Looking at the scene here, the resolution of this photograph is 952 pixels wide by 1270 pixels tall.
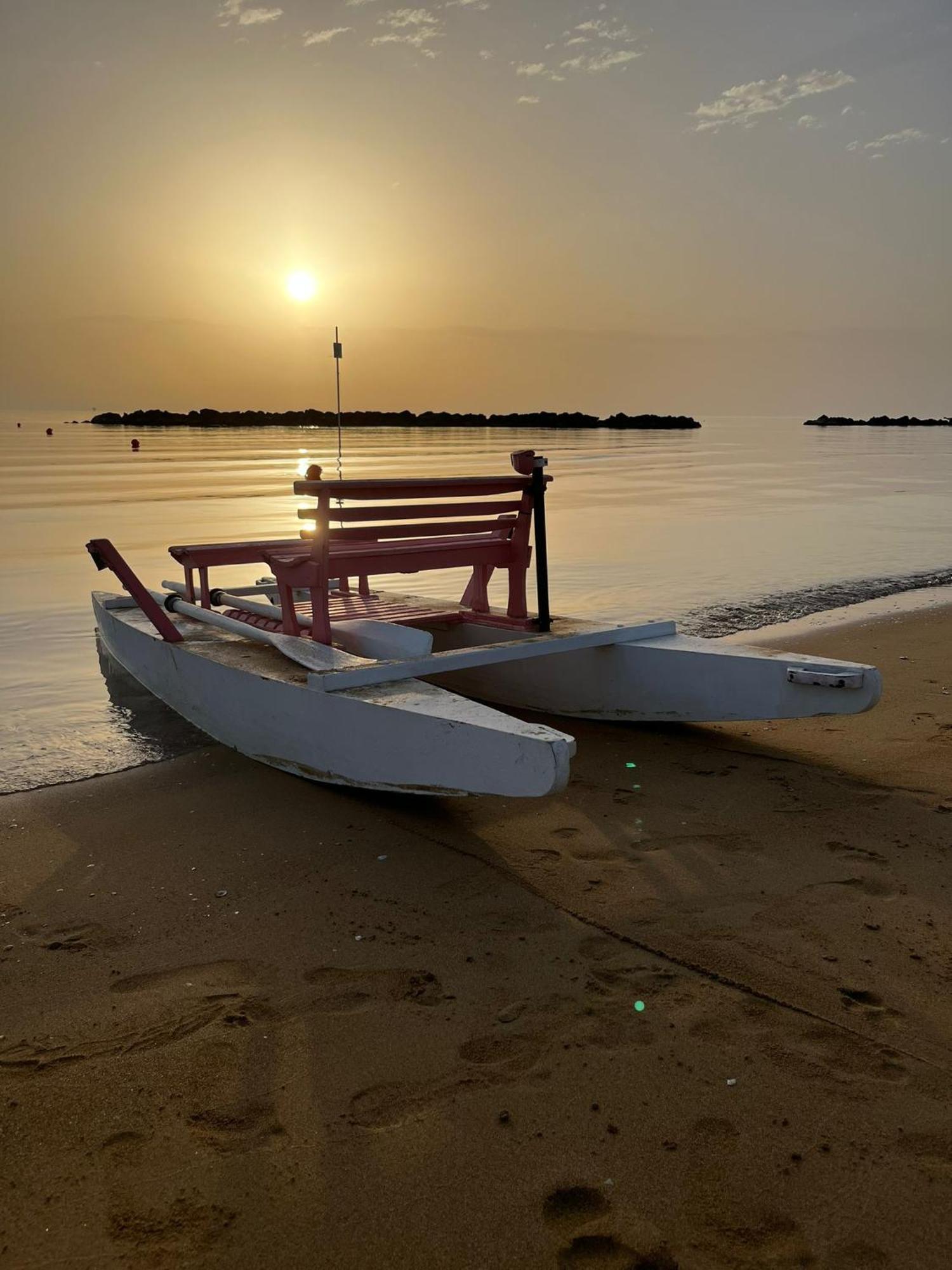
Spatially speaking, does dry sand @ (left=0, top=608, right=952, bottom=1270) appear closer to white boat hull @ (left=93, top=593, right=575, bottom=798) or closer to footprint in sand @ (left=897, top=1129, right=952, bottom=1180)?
footprint in sand @ (left=897, top=1129, right=952, bottom=1180)

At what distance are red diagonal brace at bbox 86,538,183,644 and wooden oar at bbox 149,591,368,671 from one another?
0.33 metres

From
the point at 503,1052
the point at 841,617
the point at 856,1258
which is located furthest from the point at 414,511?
the point at 841,617

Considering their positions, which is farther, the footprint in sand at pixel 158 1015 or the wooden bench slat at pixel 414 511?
the wooden bench slat at pixel 414 511

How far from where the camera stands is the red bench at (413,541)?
530 cm

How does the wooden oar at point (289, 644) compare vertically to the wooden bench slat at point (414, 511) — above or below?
below

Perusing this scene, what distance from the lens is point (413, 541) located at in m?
6.35

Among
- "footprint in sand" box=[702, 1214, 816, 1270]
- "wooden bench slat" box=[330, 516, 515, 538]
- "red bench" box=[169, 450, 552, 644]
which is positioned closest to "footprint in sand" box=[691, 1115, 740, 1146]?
"footprint in sand" box=[702, 1214, 816, 1270]

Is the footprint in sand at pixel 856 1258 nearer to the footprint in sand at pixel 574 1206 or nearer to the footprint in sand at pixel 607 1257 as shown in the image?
the footprint in sand at pixel 607 1257

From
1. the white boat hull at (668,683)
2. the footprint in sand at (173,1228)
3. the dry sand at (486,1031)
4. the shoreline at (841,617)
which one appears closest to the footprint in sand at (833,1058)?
the dry sand at (486,1031)

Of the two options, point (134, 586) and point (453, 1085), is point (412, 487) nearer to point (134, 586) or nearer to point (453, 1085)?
point (134, 586)

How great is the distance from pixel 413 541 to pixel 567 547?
1123 centimetres

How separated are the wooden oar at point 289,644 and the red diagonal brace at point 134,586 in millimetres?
329

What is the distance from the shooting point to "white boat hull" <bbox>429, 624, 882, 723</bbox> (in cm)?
498

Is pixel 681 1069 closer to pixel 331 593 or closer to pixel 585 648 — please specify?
pixel 585 648
